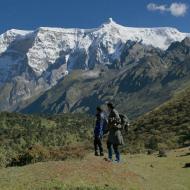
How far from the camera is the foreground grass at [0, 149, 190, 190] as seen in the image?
27.7 metres

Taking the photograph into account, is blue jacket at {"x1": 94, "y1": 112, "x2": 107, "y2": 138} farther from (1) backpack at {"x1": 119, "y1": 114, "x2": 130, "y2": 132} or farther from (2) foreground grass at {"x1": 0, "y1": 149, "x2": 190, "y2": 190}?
(2) foreground grass at {"x1": 0, "y1": 149, "x2": 190, "y2": 190}

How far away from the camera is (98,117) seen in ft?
120

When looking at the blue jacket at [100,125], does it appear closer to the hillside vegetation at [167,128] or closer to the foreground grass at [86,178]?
the foreground grass at [86,178]

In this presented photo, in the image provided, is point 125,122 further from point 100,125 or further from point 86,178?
point 86,178

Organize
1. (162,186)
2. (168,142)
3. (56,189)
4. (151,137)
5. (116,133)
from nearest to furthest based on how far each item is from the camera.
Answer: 1. (56,189)
2. (162,186)
3. (116,133)
4. (168,142)
5. (151,137)

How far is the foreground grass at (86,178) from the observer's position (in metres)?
27.7

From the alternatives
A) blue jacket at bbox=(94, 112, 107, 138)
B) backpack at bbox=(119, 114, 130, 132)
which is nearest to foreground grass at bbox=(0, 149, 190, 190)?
backpack at bbox=(119, 114, 130, 132)

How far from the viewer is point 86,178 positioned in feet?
94.7

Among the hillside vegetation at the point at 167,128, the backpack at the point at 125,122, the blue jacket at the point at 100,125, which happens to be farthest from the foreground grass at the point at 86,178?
the hillside vegetation at the point at 167,128

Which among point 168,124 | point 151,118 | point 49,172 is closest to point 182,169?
point 49,172

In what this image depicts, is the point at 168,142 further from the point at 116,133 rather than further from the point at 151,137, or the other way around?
the point at 116,133

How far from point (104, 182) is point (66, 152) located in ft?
41.2

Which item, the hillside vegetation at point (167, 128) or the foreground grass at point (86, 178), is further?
the hillside vegetation at point (167, 128)

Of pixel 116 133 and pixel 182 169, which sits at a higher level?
pixel 116 133
